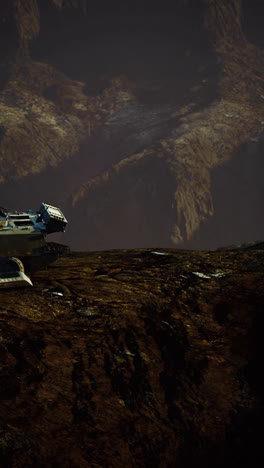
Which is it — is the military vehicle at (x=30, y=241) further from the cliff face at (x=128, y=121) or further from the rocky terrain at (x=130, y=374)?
the cliff face at (x=128, y=121)

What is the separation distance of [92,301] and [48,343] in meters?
1.28

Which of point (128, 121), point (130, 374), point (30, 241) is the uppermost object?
point (128, 121)

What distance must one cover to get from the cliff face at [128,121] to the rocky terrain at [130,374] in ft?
180

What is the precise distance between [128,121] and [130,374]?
83.4 metres

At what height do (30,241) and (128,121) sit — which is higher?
(128,121)

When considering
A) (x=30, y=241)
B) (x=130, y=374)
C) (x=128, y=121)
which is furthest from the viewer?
(x=128, y=121)

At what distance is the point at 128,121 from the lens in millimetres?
82688

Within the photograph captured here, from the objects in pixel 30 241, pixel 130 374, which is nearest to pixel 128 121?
pixel 30 241

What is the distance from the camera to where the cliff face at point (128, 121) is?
207 ft

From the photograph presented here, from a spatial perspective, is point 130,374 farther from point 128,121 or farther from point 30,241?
point 128,121

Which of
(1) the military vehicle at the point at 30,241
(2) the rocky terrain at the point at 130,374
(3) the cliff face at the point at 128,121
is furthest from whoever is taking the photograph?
(3) the cliff face at the point at 128,121

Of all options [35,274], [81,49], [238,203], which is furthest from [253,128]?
[35,274]

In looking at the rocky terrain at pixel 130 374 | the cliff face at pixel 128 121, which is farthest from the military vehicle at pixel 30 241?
the cliff face at pixel 128 121

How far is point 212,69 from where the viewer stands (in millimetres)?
88562
